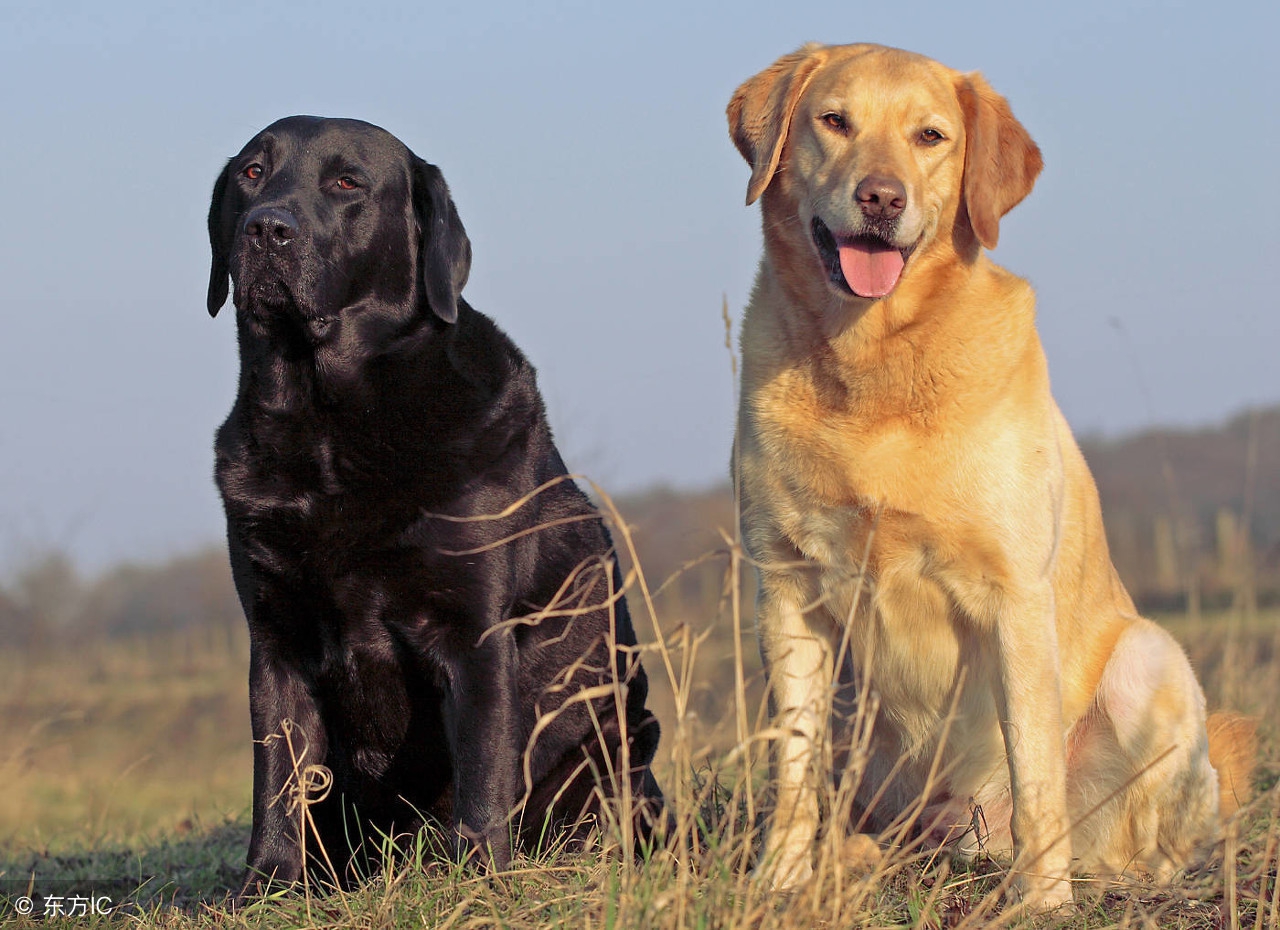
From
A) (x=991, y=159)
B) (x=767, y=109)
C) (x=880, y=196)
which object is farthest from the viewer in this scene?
(x=767, y=109)

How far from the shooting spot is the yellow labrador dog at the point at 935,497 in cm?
289

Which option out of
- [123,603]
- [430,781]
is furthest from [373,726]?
[123,603]

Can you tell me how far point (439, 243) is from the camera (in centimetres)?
318

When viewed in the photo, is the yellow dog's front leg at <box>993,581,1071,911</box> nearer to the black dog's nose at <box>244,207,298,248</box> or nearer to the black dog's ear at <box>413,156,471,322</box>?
the black dog's ear at <box>413,156,471,322</box>

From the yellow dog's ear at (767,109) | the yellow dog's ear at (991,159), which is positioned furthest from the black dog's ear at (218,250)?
the yellow dog's ear at (991,159)

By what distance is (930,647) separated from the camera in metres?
3.06

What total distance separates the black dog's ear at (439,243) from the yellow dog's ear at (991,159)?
4.26ft

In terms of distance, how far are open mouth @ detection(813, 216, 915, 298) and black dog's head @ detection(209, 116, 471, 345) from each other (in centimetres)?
97

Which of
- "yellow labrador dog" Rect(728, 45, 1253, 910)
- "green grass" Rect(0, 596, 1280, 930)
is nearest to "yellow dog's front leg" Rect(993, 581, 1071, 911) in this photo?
"yellow labrador dog" Rect(728, 45, 1253, 910)

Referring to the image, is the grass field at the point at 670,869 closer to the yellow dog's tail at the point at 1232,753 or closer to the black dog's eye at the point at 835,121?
the yellow dog's tail at the point at 1232,753

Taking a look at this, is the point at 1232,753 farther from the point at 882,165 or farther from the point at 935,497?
the point at 882,165

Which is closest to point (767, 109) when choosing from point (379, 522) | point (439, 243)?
point (439, 243)

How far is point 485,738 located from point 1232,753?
7.15 feet

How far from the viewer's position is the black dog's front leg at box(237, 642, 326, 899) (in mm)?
3021
